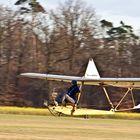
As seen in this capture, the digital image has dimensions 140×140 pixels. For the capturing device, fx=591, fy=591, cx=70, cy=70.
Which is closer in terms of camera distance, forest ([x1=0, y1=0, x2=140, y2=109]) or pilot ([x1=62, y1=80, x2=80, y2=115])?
pilot ([x1=62, y1=80, x2=80, y2=115])

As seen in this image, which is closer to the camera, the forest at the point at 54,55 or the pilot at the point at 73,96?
the pilot at the point at 73,96

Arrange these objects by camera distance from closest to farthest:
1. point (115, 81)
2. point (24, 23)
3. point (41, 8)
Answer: point (115, 81) → point (24, 23) → point (41, 8)

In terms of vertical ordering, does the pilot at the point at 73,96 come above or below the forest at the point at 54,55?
above

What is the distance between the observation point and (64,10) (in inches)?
2992

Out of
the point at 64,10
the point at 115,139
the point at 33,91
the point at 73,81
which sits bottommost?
the point at 33,91

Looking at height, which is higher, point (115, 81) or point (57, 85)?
point (115, 81)

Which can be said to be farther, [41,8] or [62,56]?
[41,8]

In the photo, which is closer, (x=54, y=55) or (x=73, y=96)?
(x=73, y=96)

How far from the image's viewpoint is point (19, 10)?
7800 cm

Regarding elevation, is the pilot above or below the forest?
above

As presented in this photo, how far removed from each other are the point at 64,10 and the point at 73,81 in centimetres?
4504

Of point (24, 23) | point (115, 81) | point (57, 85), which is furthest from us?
point (24, 23)

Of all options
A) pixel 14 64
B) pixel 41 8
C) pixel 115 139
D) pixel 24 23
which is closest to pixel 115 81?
pixel 115 139

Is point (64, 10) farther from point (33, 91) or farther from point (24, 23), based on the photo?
point (33, 91)
